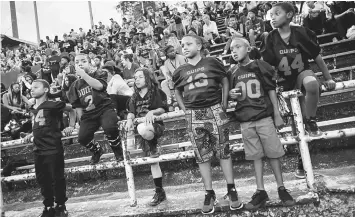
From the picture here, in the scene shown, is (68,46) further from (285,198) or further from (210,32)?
(285,198)

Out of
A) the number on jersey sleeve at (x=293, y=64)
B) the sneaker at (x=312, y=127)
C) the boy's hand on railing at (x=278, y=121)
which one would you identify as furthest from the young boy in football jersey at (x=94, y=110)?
the sneaker at (x=312, y=127)

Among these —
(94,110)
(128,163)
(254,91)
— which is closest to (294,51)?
(254,91)

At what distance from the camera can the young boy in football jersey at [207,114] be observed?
2816mm

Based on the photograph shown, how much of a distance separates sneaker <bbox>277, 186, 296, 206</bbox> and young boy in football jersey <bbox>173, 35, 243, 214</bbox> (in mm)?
421

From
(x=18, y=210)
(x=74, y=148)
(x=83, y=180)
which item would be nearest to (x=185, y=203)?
(x=18, y=210)

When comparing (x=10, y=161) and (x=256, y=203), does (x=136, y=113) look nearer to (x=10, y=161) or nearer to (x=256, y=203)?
(x=256, y=203)

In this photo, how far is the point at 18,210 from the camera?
410cm

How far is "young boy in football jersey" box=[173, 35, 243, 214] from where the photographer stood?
282 cm

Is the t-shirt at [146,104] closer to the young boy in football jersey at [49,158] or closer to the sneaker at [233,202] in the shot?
the young boy in football jersey at [49,158]

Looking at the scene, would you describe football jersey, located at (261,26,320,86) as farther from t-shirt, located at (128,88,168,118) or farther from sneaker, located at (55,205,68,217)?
sneaker, located at (55,205,68,217)

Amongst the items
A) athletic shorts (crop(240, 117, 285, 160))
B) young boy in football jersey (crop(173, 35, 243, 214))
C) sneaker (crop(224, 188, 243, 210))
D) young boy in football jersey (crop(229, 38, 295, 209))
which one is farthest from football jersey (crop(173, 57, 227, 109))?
sneaker (crop(224, 188, 243, 210))

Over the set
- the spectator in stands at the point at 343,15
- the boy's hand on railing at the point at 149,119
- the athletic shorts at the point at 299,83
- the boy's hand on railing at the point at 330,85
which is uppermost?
the spectator in stands at the point at 343,15

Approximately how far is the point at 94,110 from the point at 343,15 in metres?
6.78

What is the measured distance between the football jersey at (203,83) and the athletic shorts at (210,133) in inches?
2.8
